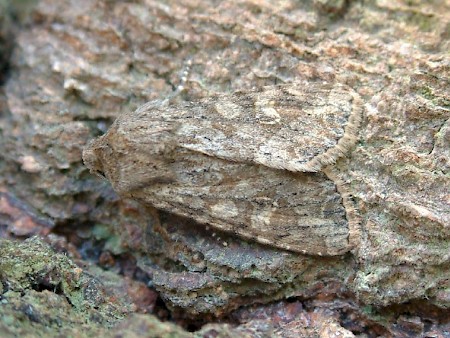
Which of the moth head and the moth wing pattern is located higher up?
the moth wing pattern

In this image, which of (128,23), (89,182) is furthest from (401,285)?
(128,23)

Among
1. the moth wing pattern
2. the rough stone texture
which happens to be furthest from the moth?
the rough stone texture

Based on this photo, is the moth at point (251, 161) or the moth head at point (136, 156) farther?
the moth head at point (136, 156)

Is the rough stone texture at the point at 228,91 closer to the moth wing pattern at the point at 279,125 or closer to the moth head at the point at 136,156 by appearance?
the moth wing pattern at the point at 279,125

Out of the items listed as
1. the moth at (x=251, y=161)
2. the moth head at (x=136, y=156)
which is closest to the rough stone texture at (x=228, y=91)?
the moth at (x=251, y=161)

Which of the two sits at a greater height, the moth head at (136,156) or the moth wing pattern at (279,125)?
the moth wing pattern at (279,125)

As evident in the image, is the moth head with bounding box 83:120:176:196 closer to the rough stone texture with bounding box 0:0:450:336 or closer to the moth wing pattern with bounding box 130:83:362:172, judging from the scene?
the moth wing pattern with bounding box 130:83:362:172
